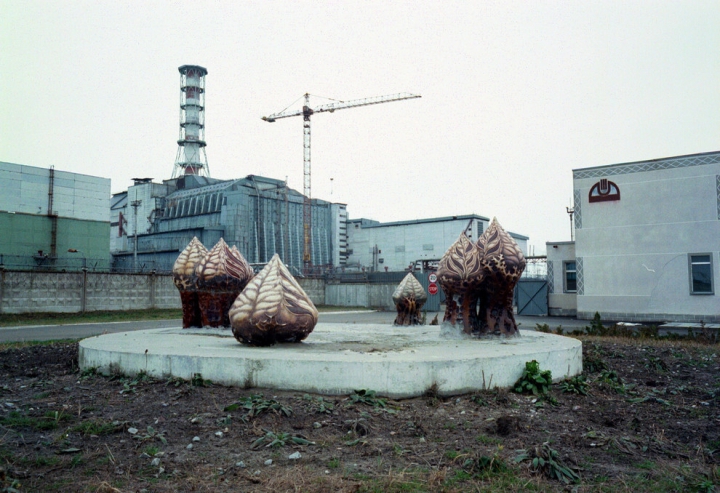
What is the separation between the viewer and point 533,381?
7801mm

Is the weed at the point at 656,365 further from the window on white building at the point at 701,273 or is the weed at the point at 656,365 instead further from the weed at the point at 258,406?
the window on white building at the point at 701,273

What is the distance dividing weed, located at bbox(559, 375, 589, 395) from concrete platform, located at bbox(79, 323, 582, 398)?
0.96ft

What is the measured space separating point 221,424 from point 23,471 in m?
1.86

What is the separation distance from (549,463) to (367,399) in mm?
2494

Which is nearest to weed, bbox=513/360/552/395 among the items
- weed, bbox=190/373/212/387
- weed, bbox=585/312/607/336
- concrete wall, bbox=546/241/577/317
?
weed, bbox=190/373/212/387

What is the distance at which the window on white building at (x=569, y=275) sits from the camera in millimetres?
31188

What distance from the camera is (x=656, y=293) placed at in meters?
25.3

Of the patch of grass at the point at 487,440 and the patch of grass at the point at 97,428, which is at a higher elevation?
the patch of grass at the point at 97,428

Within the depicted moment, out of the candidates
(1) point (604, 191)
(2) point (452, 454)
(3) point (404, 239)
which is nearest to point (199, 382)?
(2) point (452, 454)

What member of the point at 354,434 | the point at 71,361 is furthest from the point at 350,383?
the point at 71,361

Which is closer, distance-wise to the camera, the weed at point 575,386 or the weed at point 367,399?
the weed at point 367,399

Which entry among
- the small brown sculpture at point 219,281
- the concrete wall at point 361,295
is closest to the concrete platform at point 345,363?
the small brown sculpture at point 219,281

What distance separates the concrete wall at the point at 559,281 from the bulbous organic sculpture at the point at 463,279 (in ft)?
71.4

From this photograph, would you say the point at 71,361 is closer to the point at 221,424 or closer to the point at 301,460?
the point at 221,424
